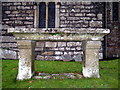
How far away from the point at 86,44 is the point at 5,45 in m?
5.63

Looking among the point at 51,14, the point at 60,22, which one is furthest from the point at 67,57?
the point at 51,14

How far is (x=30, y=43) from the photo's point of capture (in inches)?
163

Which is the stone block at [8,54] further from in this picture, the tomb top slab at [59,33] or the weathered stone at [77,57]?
the tomb top slab at [59,33]

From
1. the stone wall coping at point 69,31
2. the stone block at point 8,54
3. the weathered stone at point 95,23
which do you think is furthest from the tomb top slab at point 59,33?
the stone block at point 8,54

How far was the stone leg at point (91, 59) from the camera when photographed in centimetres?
420

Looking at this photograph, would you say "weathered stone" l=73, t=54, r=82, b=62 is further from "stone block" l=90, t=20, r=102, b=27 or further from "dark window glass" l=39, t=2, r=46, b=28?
"dark window glass" l=39, t=2, r=46, b=28

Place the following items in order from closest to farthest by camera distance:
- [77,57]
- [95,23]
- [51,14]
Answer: [77,57] → [95,23] → [51,14]

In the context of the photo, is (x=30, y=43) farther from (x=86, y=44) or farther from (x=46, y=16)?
(x=46, y=16)

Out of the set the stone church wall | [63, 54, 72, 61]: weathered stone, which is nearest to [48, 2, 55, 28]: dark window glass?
the stone church wall

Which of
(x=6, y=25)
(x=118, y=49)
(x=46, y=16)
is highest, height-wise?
(x=46, y=16)

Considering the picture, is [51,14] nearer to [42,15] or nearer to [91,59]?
[42,15]

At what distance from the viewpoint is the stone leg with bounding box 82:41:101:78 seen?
4199 millimetres

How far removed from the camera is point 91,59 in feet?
13.9

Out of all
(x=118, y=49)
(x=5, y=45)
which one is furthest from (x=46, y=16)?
(x=118, y=49)
